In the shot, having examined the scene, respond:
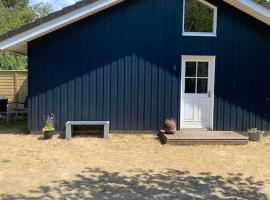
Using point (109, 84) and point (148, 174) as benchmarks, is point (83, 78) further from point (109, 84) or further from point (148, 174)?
point (148, 174)

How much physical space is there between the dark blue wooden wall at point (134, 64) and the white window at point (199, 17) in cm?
21

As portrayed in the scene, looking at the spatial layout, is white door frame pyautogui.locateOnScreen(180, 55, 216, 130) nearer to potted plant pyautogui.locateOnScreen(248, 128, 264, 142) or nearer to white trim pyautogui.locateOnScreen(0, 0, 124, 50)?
potted plant pyautogui.locateOnScreen(248, 128, 264, 142)

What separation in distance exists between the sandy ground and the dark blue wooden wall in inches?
34.5

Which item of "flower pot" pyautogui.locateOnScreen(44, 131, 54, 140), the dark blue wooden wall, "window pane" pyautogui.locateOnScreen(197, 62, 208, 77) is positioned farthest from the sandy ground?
"window pane" pyautogui.locateOnScreen(197, 62, 208, 77)

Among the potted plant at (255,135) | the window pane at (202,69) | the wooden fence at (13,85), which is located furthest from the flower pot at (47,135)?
the wooden fence at (13,85)

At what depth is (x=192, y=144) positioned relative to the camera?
9711 mm

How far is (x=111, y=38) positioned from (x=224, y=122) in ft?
12.9

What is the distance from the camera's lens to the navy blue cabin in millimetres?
10562

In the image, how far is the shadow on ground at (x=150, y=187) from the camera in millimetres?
5844

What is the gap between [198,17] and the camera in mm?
10969

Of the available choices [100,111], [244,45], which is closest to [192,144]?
[100,111]

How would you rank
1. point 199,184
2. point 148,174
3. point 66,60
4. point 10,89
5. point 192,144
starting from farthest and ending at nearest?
point 10,89
point 66,60
point 192,144
point 148,174
point 199,184

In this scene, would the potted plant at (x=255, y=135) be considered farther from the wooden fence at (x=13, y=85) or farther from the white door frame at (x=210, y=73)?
the wooden fence at (x=13, y=85)

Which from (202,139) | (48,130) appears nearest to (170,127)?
(202,139)
